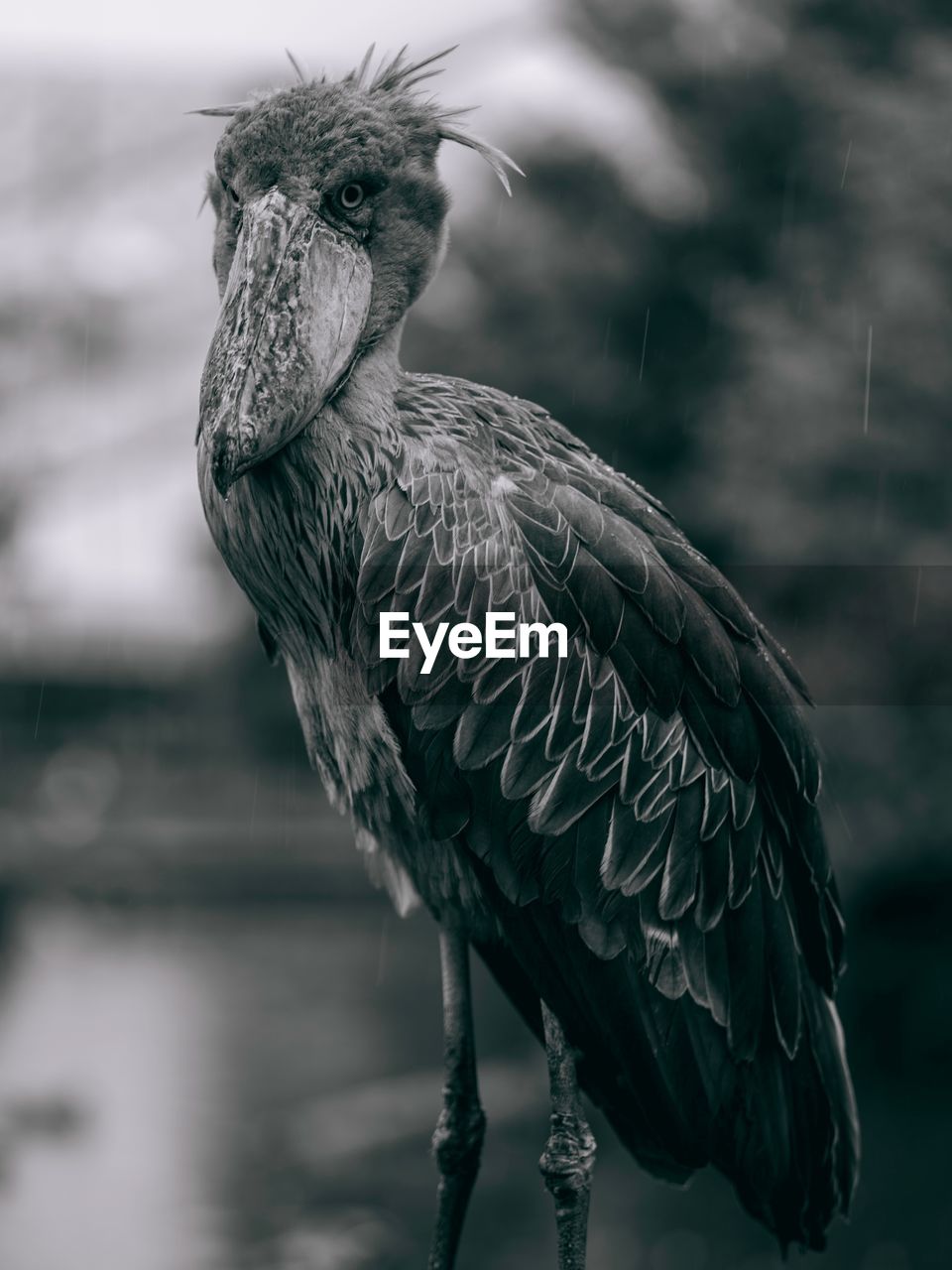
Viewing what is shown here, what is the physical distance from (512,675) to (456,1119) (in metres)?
0.88

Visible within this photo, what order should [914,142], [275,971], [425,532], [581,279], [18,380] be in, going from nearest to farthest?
1. [425,532]
2. [914,142]
3. [581,279]
4. [275,971]
5. [18,380]

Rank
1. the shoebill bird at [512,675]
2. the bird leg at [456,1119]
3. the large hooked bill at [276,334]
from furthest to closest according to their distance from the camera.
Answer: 1. the bird leg at [456,1119]
2. the shoebill bird at [512,675]
3. the large hooked bill at [276,334]

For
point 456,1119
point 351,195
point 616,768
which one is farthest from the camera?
point 456,1119

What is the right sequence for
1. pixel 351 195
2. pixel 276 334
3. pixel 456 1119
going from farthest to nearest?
pixel 456 1119, pixel 351 195, pixel 276 334

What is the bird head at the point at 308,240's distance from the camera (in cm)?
204

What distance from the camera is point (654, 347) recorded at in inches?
312

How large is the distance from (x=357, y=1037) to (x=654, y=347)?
4.03 m

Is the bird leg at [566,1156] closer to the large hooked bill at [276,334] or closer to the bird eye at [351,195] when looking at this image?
the large hooked bill at [276,334]

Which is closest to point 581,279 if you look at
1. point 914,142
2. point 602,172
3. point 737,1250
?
point 602,172

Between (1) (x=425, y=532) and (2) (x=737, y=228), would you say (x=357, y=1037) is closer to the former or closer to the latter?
(2) (x=737, y=228)

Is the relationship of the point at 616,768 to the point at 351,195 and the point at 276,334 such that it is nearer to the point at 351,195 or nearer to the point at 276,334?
the point at 276,334

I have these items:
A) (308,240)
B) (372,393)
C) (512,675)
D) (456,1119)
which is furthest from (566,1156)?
(308,240)

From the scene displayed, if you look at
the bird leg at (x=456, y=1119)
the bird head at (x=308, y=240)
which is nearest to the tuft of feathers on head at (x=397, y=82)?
the bird head at (x=308, y=240)

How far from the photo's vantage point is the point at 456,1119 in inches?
102
